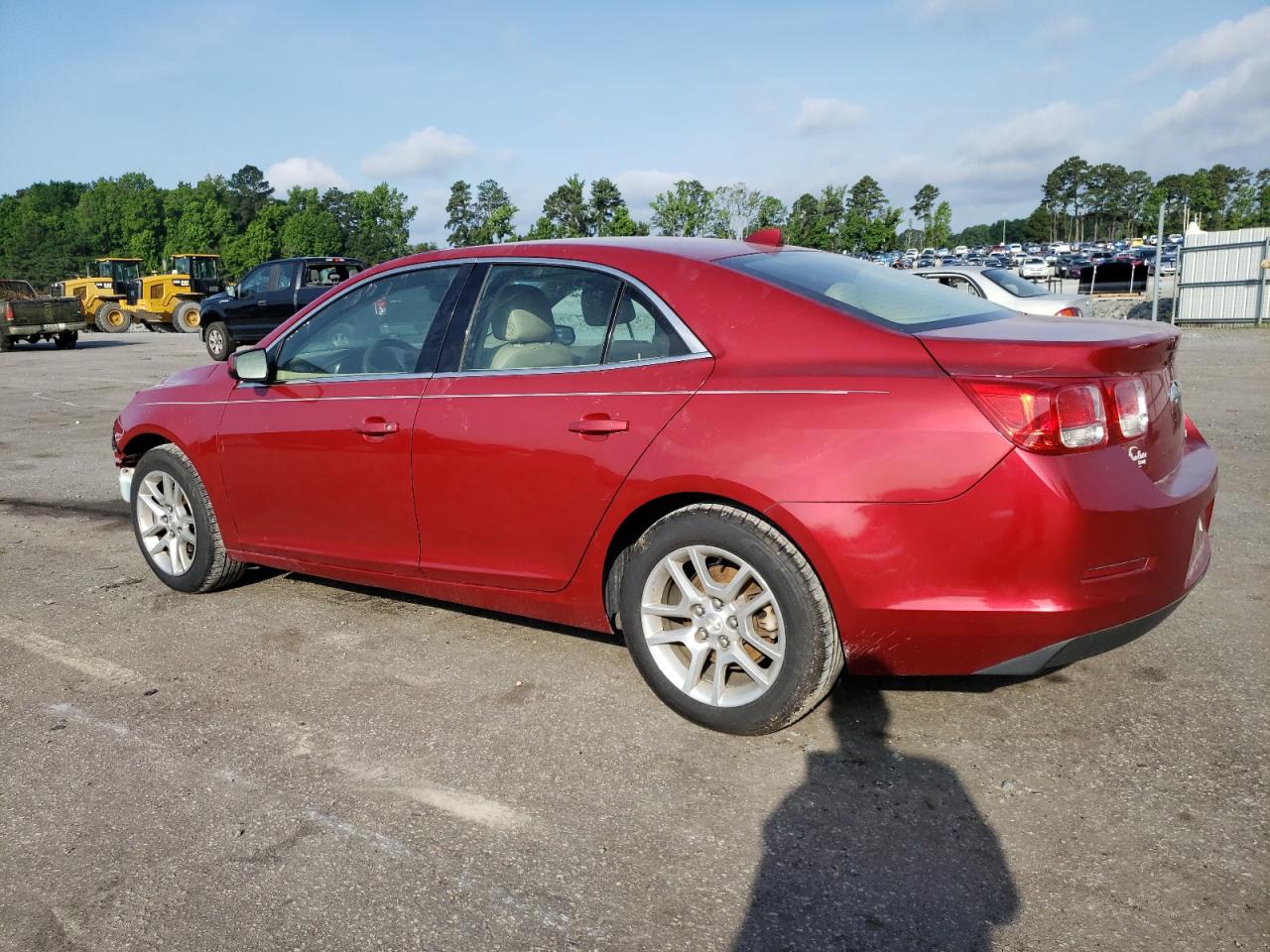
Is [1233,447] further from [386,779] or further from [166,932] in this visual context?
[166,932]

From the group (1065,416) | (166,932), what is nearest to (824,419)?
(1065,416)

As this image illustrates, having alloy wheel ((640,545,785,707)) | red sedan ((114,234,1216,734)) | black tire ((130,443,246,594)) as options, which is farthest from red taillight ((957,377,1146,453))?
black tire ((130,443,246,594))

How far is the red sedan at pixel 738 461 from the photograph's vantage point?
284cm

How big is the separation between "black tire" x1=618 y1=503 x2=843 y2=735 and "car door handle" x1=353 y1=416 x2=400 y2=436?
1182 millimetres

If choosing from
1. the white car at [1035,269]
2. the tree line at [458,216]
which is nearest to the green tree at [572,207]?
the tree line at [458,216]

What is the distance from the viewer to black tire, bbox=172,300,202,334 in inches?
1341

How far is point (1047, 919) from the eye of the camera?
2371mm

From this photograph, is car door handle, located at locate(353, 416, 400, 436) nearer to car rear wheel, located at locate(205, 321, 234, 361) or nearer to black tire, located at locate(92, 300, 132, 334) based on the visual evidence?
car rear wheel, located at locate(205, 321, 234, 361)

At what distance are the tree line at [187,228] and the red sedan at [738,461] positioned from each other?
337 ft

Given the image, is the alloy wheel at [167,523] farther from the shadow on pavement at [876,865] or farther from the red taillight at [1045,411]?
the red taillight at [1045,411]

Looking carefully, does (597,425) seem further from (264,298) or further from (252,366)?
(264,298)

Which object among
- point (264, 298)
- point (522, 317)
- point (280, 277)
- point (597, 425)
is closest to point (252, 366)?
point (522, 317)

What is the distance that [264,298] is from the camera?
21078 mm

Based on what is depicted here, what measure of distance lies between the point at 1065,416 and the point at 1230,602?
2281 millimetres
